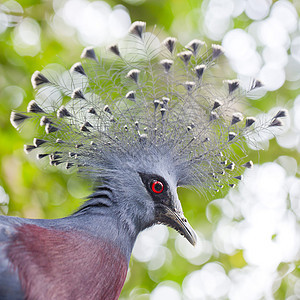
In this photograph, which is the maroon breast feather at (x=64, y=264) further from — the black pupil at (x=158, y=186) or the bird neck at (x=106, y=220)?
the black pupil at (x=158, y=186)

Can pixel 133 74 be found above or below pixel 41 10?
above

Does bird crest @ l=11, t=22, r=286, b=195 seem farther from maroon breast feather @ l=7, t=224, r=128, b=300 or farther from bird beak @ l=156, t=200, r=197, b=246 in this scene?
maroon breast feather @ l=7, t=224, r=128, b=300

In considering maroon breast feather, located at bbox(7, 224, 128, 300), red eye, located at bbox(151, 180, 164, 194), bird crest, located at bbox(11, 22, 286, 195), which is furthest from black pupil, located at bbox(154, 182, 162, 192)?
maroon breast feather, located at bbox(7, 224, 128, 300)

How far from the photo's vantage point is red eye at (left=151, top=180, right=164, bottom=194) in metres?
2.12

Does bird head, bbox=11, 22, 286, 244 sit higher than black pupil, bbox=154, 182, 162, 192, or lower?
higher

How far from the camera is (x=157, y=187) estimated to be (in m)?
2.12

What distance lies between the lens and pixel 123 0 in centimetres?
365

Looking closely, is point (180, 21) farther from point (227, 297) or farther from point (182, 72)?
point (227, 297)

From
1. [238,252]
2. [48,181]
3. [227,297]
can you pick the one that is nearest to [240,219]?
[238,252]

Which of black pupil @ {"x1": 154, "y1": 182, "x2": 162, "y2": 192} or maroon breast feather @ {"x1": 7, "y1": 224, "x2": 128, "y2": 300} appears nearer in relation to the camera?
maroon breast feather @ {"x1": 7, "y1": 224, "x2": 128, "y2": 300}

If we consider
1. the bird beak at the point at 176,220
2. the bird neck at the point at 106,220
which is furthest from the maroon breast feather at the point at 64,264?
the bird beak at the point at 176,220

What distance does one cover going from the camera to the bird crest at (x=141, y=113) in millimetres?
2088

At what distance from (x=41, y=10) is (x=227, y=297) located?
325 centimetres

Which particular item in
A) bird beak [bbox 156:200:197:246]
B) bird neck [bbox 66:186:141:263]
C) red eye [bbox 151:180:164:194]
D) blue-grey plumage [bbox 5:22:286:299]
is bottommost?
bird beak [bbox 156:200:197:246]
